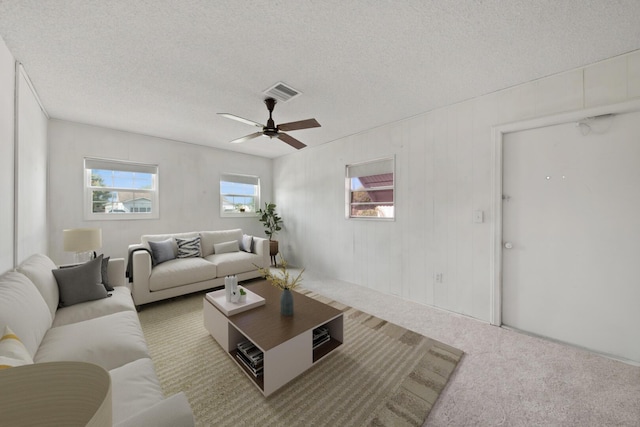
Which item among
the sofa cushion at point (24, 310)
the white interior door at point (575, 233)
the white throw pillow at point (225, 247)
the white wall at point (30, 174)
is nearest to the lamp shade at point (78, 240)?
the white wall at point (30, 174)

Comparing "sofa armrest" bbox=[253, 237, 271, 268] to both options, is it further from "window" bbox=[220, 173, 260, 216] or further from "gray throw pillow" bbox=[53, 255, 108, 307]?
"gray throw pillow" bbox=[53, 255, 108, 307]

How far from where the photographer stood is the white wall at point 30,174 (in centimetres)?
220

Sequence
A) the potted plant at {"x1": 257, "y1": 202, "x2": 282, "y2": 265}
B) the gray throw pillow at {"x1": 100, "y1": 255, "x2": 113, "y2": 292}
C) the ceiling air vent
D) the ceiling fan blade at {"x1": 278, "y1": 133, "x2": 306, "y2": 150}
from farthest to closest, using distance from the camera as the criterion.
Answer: the potted plant at {"x1": 257, "y1": 202, "x2": 282, "y2": 265} < the ceiling fan blade at {"x1": 278, "y1": 133, "x2": 306, "y2": 150} < the ceiling air vent < the gray throw pillow at {"x1": 100, "y1": 255, "x2": 113, "y2": 292}

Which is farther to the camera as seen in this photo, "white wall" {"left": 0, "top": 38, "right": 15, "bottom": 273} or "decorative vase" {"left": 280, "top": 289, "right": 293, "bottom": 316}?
"decorative vase" {"left": 280, "top": 289, "right": 293, "bottom": 316}

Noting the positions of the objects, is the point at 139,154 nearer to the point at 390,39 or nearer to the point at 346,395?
the point at 390,39

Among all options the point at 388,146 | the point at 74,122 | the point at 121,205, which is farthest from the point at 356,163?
the point at 74,122

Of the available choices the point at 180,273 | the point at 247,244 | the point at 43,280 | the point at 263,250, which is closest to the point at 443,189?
the point at 263,250

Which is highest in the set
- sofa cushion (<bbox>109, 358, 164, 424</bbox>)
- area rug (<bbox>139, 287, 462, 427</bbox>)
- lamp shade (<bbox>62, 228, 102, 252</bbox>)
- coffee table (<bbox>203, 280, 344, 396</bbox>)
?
lamp shade (<bbox>62, 228, 102, 252</bbox>)

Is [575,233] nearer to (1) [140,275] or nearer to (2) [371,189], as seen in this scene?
(2) [371,189]

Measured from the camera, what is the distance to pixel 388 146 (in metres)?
3.61

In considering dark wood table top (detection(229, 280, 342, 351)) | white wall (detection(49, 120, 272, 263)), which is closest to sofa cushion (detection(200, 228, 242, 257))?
white wall (detection(49, 120, 272, 263))

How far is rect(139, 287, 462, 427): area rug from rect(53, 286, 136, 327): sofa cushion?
464 mm

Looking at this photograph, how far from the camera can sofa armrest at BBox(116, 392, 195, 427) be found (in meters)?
0.86

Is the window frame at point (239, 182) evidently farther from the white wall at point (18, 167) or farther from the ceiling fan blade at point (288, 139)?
the ceiling fan blade at point (288, 139)
